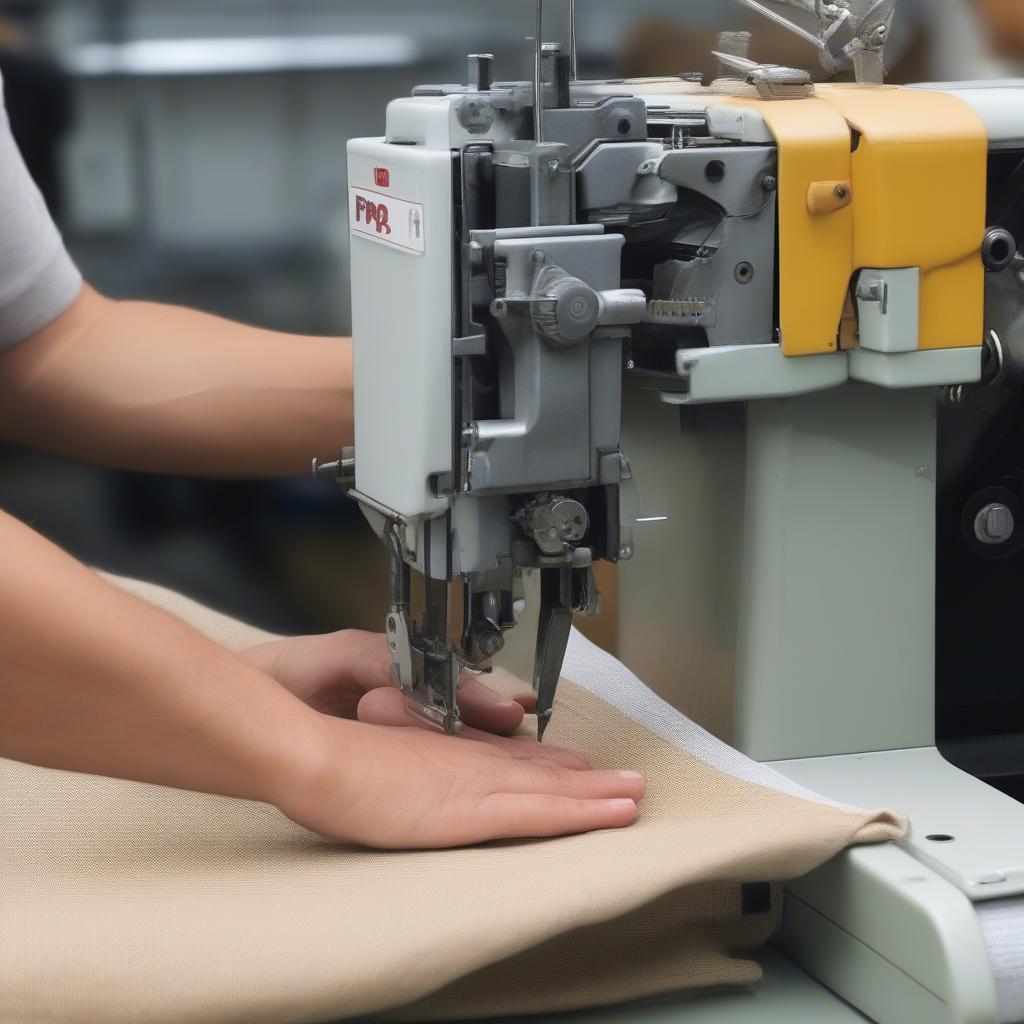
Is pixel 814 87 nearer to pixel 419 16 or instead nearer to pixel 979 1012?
pixel 979 1012

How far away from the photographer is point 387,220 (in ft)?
3.59

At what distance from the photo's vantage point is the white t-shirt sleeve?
1480mm

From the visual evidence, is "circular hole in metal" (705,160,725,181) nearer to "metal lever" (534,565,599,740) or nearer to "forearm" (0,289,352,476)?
"metal lever" (534,565,599,740)

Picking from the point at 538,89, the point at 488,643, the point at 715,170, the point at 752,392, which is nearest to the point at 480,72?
the point at 538,89

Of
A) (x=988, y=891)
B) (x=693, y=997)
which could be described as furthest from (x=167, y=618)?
(x=988, y=891)

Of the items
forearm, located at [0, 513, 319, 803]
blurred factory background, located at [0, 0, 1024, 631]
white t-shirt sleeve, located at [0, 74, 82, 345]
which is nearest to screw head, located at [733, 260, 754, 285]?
forearm, located at [0, 513, 319, 803]

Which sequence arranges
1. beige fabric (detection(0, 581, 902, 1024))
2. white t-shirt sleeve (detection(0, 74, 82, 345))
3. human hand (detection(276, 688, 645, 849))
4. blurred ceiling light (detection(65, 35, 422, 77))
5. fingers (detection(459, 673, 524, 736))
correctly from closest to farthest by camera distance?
beige fabric (detection(0, 581, 902, 1024))
human hand (detection(276, 688, 645, 849))
fingers (detection(459, 673, 524, 736))
white t-shirt sleeve (detection(0, 74, 82, 345))
blurred ceiling light (detection(65, 35, 422, 77))

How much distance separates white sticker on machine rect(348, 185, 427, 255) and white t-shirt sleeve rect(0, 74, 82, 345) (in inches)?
17.6

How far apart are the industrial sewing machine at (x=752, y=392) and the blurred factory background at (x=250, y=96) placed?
4.01 ft

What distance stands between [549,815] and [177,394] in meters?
0.64

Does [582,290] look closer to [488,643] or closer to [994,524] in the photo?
[488,643]

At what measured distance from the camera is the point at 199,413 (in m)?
1.51

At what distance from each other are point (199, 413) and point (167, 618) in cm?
51

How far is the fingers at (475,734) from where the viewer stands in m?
1.15
